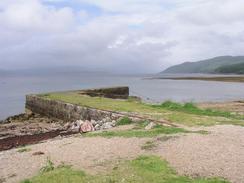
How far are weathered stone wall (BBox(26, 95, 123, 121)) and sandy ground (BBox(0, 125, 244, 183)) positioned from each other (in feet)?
22.1

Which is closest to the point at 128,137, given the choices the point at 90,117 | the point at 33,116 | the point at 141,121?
the point at 141,121

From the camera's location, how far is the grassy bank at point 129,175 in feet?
29.9

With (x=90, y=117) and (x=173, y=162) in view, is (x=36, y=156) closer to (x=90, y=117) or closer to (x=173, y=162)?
(x=173, y=162)

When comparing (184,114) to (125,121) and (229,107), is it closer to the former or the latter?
(125,121)

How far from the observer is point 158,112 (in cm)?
2039

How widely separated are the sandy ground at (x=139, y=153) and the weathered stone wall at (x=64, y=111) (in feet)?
22.1

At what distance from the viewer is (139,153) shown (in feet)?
38.0

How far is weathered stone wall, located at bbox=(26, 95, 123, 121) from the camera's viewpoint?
22.0 meters

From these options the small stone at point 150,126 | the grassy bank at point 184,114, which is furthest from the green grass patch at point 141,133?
the grassy bank at point 184,114

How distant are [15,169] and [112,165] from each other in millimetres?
2625

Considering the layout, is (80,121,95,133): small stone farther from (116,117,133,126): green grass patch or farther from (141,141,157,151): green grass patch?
(141,141,157,151): green grass patch

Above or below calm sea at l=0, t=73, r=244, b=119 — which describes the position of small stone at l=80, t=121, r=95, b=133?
Answer: above

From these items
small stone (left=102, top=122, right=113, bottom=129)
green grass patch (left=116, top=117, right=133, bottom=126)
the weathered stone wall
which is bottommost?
the weathered stone wall

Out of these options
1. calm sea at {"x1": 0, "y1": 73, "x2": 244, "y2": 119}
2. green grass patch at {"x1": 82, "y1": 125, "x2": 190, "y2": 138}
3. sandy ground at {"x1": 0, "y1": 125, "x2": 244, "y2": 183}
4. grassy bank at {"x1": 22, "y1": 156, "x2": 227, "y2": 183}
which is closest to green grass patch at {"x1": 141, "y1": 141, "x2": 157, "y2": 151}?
sandy ground at {"x1": 0, "y1": 125, "x2": 244, "y2": 183}
